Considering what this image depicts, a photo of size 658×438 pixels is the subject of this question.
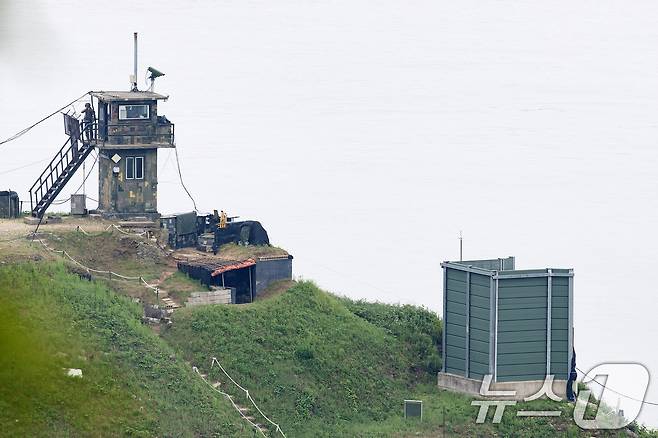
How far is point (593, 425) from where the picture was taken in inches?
1346

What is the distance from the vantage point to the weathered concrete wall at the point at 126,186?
137 feet

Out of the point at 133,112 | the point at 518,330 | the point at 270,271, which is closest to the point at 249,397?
the point at 270,271

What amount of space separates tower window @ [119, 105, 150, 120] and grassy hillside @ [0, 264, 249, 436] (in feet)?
25.1

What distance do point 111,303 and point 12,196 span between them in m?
10.3

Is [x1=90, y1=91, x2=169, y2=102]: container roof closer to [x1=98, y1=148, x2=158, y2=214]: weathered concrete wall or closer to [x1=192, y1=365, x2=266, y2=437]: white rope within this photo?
[x1=98, y1=148, x2=158, y2=214]: weathered concrete wall

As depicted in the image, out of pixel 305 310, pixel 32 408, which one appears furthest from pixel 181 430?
pixel 305 310

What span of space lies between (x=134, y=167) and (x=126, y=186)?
2.35ft

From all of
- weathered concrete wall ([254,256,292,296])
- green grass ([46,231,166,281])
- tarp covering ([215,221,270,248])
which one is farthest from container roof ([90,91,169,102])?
weathered concrete wall ([254,256,292,296])

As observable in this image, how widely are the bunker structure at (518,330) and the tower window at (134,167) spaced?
40.9 ft

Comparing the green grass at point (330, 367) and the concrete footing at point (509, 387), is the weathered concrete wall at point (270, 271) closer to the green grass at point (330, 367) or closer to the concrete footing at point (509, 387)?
the green grass at point (330, 367)

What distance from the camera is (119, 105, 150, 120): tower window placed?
1629 inches

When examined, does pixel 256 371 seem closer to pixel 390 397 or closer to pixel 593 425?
pixel 390 397

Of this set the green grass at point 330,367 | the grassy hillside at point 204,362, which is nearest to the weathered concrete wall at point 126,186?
the grassy hillside at point 204,362

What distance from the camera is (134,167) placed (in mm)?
42062
